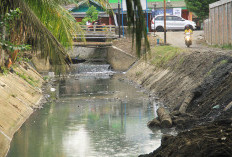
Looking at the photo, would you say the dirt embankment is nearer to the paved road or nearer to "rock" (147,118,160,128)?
"rock" (147,118,160,128)

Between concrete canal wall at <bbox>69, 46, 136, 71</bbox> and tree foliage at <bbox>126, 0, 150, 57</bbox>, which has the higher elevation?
tree foliage at <bbox>126, 0, 150, 57</bbox>

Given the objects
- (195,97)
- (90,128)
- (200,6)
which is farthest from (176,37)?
(90,128)

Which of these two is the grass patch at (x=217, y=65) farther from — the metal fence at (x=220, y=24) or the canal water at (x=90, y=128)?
the metal fence at (x=220, y=24)

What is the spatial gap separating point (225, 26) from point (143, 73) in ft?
22.7

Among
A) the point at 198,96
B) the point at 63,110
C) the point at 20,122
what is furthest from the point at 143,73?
the point at 20,122

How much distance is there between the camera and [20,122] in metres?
16.3

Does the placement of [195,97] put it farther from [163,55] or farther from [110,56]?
[110,56]

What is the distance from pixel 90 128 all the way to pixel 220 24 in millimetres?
17197

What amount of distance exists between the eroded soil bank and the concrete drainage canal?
114 cm

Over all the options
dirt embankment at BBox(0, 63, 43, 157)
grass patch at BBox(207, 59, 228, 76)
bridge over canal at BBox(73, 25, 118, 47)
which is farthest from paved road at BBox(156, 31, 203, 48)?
grass patch at BBox(207, 59, 228, 76)

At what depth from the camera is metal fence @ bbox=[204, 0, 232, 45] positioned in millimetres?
27750

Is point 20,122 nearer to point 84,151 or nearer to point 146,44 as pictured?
point 84,151

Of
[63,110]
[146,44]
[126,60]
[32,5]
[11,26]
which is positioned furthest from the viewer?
[126,60]

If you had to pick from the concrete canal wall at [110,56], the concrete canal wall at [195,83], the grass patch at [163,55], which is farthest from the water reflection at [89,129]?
the concrete canal wall at [110,56]
